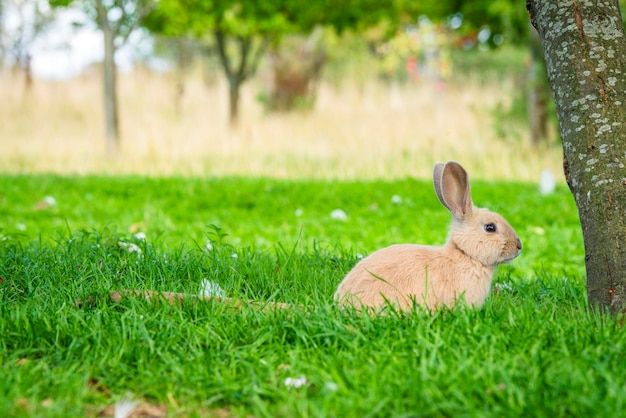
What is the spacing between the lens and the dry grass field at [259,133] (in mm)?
12438

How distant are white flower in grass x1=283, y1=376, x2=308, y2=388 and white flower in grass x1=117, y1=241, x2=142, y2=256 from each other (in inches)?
82.6

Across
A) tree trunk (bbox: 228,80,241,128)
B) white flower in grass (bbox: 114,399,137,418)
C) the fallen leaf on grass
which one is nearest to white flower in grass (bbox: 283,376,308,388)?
white flower in grass (bbox: 114,399,137,418)

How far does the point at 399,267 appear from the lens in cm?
329

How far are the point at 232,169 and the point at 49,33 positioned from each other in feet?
60.6

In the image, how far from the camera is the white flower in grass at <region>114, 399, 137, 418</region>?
2.50 meters

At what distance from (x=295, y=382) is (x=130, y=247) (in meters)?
2.31

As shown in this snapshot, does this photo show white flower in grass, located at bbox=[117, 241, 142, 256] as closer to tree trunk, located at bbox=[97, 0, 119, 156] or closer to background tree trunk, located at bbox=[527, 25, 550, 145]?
tree trunk, located at bbox=[97, 0, 119, 156]

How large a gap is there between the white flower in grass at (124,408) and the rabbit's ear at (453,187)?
1.63m

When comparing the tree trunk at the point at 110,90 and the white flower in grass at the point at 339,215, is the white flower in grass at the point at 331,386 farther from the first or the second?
the tree trunk at the point at 110,90

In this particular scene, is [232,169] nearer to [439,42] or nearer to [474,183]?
[474,183]

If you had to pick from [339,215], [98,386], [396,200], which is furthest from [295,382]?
[396,200]

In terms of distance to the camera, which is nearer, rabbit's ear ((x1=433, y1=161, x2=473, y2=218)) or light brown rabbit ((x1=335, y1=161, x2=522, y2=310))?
light brown rabbit ((x1=335, y1=161, x2=522, y2=310))

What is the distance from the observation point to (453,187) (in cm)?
346

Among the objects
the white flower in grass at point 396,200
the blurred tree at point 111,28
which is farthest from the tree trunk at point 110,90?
the white flower in grass at point 396,200
